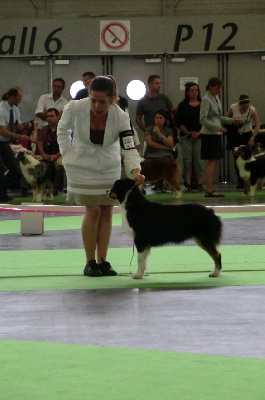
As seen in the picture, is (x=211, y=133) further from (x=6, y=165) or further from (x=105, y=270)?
(x=105, y=270)

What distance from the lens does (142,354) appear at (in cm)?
445

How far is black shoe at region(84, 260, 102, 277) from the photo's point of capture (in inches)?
275

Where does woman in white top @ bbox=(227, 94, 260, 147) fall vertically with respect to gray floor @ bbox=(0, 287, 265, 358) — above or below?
above

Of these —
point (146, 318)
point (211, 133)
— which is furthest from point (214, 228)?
point (211, 133)

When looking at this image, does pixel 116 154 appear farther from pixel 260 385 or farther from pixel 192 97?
pixel 192 97

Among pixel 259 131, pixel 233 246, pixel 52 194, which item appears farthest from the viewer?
pixel 259 131

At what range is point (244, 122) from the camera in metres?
17.1

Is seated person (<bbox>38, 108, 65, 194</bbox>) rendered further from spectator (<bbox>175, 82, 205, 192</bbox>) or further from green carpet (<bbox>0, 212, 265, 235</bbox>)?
green carpet (<bbox>0, 212, 265, 235</bbox>)

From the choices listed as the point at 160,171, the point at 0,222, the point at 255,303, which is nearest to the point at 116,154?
the point at 255,303

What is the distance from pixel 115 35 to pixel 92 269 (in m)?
12.6

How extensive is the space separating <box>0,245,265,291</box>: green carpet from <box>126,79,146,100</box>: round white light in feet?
35.1

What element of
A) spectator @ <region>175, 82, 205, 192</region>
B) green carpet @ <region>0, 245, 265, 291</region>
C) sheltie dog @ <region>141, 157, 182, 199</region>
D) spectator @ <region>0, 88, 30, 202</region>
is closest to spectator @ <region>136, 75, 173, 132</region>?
spectator @ <region>175, 82, 205, 192</region>

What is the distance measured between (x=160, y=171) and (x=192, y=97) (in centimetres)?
148

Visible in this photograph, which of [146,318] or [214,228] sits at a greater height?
[214,228]
